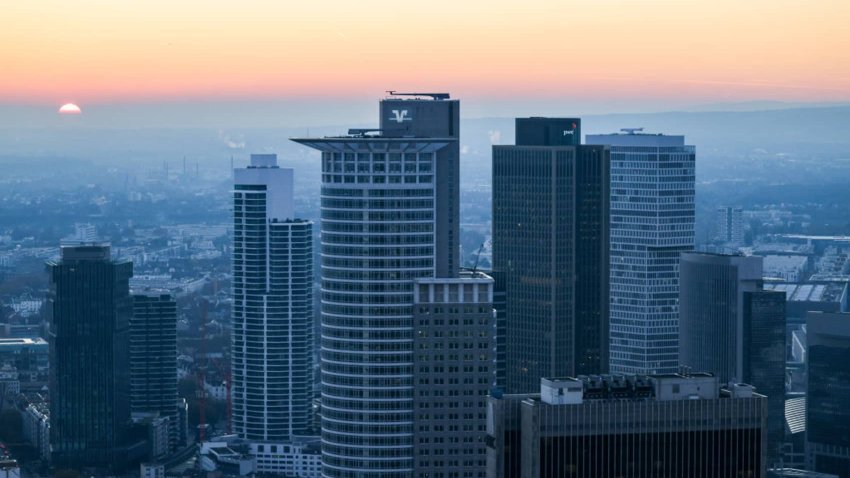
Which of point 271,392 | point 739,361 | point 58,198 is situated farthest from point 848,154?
point 58,198

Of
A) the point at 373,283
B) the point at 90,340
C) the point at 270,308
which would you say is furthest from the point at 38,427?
the point at 373,283

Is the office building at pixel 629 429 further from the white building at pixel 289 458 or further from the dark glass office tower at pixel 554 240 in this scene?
the white building at pixel 289 458

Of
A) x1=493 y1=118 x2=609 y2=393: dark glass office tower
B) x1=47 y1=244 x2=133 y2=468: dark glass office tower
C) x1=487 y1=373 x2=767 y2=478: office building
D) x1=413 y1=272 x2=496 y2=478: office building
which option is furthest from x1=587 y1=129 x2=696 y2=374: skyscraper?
x1=487 y1=373 x2=767 y2=478: office building

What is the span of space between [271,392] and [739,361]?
21028 mm

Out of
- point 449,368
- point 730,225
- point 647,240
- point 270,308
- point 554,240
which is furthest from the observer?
point 270,308

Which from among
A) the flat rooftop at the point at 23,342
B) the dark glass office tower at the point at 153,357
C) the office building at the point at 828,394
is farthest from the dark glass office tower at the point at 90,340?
the office building at the point at 828,394

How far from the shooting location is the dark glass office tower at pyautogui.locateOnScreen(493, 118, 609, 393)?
168 ft

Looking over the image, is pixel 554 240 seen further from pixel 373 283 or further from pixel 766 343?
pixel 373 283

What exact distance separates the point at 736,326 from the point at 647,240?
7.58m

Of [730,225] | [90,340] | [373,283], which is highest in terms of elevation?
[730,225]

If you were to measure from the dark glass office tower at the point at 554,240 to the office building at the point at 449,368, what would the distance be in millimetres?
14684

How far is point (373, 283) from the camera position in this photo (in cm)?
3638

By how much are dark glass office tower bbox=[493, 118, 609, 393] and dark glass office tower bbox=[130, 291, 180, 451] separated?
19138 millimetres

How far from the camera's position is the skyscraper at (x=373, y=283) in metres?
36.2
